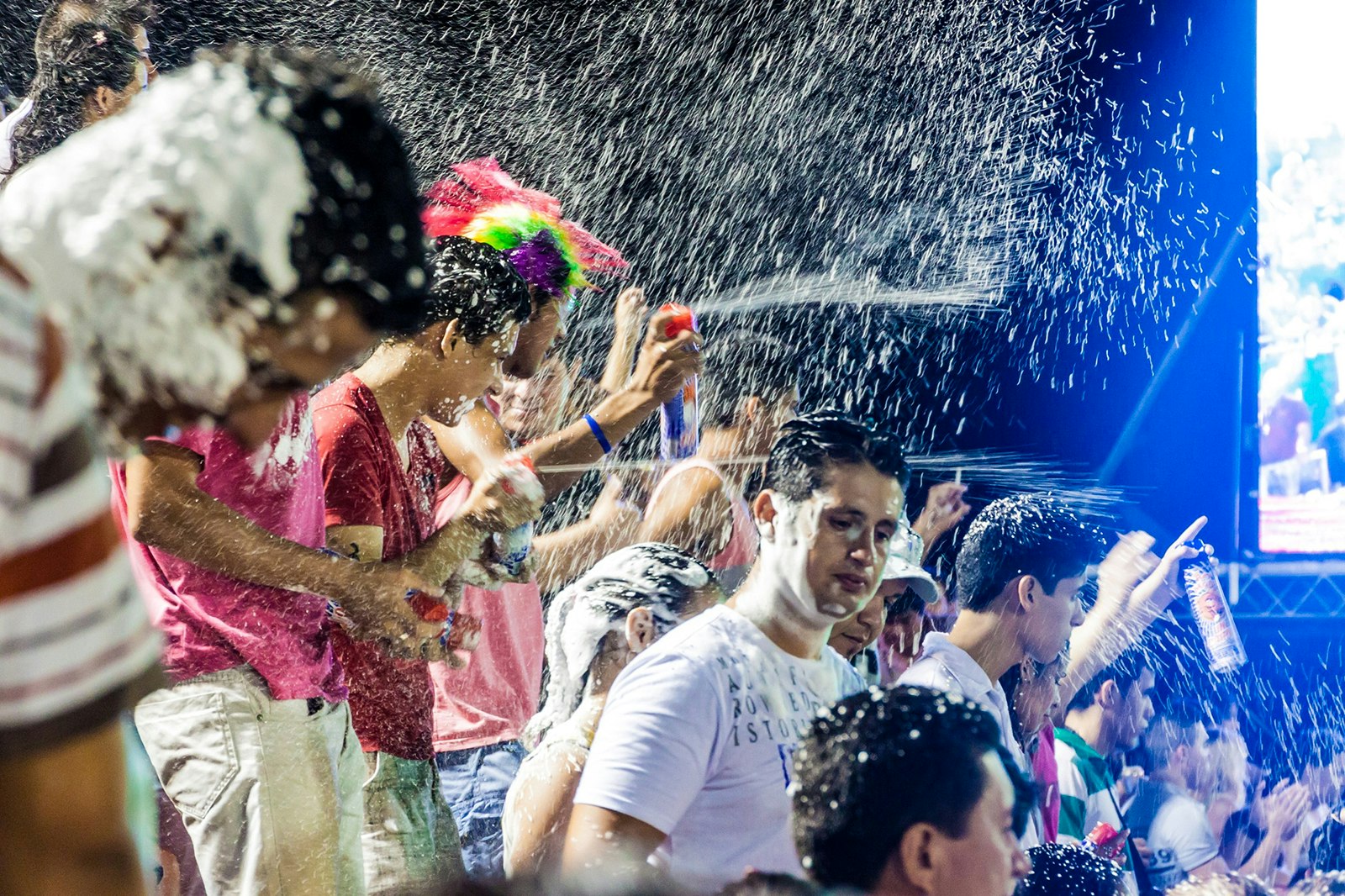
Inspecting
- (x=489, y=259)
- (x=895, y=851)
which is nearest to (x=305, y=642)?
(x=489, y=259)

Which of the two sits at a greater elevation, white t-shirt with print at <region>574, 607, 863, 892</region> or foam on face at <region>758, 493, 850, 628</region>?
foam on face at <region>758, 493, 850, 628</region>

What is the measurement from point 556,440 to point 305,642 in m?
1.00

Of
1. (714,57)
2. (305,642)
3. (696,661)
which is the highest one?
(714,57)

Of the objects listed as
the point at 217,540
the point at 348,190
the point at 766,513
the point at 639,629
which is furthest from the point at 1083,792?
the point at 348,190

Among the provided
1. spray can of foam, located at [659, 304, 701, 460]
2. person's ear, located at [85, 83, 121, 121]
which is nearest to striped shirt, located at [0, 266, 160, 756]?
person's ear, located at [85, 83, 121, 121]

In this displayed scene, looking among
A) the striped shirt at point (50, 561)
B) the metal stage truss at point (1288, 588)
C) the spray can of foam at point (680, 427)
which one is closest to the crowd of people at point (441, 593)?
the striped shirt at point (50, 561)

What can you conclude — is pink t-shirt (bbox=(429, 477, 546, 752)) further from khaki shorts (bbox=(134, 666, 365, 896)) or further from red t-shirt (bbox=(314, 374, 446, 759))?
khaki shorts (bbox=(134, 666, 365, 896))

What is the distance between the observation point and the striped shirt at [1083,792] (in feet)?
12.8

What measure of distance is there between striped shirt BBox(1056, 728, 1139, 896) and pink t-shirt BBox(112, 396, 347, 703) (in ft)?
7.18

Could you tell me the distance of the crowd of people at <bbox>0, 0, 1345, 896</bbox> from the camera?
935 mm

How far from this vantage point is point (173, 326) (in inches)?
40.1

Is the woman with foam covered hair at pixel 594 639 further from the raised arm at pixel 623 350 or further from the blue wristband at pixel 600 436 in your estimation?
the raised arm at pixel 623 350

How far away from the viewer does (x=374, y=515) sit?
9.18ft

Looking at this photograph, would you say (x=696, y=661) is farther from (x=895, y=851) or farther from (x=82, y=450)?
(x=82, y=450)
